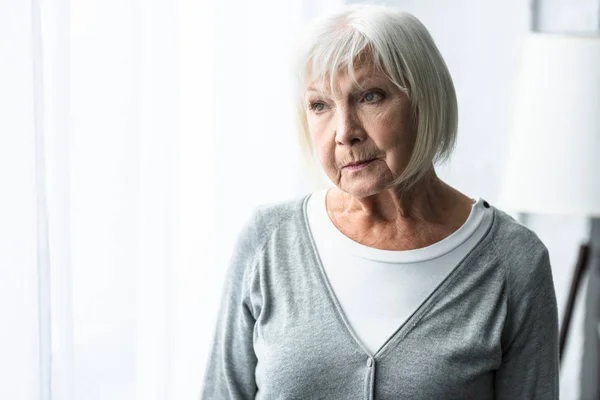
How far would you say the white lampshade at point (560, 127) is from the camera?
2.07m

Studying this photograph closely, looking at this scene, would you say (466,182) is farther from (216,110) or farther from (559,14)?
(216,110)

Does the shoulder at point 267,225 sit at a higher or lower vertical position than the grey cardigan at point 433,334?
higher

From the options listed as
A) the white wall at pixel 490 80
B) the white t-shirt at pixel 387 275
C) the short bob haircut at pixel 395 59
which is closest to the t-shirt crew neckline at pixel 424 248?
the white t-shirt at pixel 387 275

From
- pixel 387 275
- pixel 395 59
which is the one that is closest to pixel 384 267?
pixel 387 275

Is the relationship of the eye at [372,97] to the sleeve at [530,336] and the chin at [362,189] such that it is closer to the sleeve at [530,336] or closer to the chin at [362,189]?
the chin at [362,189]

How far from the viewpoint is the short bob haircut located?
3.80ft

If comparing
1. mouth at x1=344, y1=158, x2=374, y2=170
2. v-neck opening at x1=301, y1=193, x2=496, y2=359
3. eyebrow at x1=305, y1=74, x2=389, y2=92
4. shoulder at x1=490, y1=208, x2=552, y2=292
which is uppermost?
eyebrow at x1=305, y1=74, x2=389, y2=92

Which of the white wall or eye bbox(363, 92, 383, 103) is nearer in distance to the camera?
eye bbox(363, 92, 383, 103)

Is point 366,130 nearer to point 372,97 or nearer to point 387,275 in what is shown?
point 372,97

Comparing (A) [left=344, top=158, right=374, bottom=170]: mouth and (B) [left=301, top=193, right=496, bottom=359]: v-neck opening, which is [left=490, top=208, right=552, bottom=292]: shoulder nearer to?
(B) [left=301, top=193, right=496, bottom=359]: v-neck opening

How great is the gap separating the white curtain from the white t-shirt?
1.13 ft

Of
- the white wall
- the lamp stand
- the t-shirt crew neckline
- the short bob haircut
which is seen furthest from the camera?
the white wall

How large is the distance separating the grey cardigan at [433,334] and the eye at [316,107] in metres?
0.22

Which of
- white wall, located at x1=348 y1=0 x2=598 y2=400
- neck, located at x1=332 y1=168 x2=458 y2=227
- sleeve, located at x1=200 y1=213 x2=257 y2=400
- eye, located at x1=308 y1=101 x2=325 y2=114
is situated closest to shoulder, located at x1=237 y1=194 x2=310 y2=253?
sleeve, located at x1=200 y1=213 x2=257 y2=400
